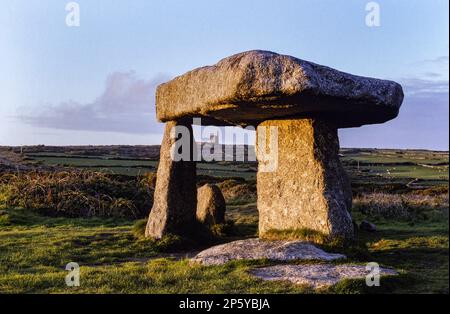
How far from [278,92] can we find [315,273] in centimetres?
384

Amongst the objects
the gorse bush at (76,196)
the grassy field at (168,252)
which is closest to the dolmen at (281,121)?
the grassy field at (168,252)

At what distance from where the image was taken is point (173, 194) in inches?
647

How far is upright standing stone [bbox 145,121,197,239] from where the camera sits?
16.4m

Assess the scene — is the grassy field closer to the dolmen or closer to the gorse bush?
the gorse bush

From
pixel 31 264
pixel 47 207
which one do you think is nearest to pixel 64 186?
pixel 47 207

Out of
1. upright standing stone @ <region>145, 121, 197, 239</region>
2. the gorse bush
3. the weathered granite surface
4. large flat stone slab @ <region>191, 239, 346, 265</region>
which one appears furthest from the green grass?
the gorse bush

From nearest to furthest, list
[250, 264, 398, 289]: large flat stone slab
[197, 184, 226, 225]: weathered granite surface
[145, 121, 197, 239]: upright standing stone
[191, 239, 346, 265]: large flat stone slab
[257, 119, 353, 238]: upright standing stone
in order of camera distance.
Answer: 1. [250, 264, 398, 289]: large flat stone slab
2. [191, 239, 346, 265]: large flat stone slab
3. [257, 119, 353, 238]: upright standing stone
4. [145, 121, 197, 239]: upright standing stone
5. [197, 184, 226, 225]: weathered granite surface

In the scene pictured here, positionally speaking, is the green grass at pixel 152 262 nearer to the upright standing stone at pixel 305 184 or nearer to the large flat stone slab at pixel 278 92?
the upright standing stone at pixel 305 184

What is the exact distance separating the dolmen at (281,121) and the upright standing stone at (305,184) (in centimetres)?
2

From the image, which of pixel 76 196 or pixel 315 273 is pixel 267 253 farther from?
pixel 76 196

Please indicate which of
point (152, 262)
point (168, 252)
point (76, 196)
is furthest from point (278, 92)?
point (76, 196)

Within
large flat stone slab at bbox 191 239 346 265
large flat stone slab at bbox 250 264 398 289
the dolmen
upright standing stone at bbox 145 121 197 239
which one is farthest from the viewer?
upright standing stone at bbox 145 121 197 239

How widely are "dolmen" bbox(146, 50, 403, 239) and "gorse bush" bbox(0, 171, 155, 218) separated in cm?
733
